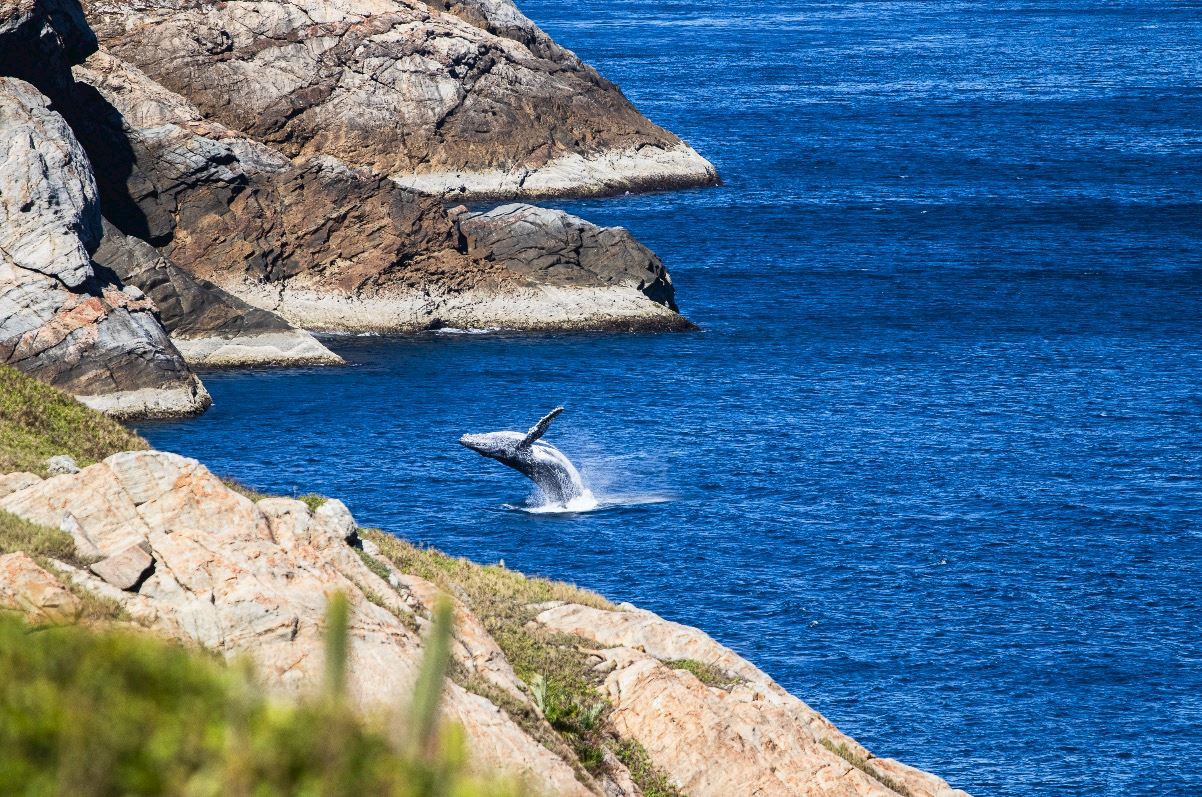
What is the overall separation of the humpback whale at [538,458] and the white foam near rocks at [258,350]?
26.6 metres

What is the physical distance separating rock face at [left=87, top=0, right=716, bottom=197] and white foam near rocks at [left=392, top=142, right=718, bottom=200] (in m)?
0.15

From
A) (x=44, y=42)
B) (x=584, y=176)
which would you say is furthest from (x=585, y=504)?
(x=584, y=176)

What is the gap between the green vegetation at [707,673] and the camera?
A: 30156 mm

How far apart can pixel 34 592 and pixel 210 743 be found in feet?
41.8

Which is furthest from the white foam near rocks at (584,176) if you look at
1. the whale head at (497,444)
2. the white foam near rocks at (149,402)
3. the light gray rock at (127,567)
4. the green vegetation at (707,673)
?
the light gray rock at (127,567)

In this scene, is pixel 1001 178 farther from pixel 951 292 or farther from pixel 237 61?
pixel 237 61

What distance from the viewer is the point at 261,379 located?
8744 centimetres

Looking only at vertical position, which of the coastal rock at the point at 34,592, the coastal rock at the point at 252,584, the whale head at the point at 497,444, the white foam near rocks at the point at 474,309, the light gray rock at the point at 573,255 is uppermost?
the coastal rock at the point at 34,592

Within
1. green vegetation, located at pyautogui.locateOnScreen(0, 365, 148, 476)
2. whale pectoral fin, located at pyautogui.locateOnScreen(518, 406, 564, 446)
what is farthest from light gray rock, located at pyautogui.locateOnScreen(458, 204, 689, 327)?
green vegetation, located at pyautogui.locateOnScreen(0, 365, 148, 476)

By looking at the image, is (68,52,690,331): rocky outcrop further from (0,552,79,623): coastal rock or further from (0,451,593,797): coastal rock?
(0,552,79,623): coastal rock

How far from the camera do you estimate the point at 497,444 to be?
2458 inches

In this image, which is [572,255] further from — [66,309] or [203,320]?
[66,309]

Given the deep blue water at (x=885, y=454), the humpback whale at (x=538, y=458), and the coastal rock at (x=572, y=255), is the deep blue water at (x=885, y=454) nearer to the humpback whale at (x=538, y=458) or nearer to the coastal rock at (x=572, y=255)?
the humpback whale at (x=538, y=458)

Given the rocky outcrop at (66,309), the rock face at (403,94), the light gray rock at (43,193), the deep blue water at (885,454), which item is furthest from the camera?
the rock face at (403,94)
